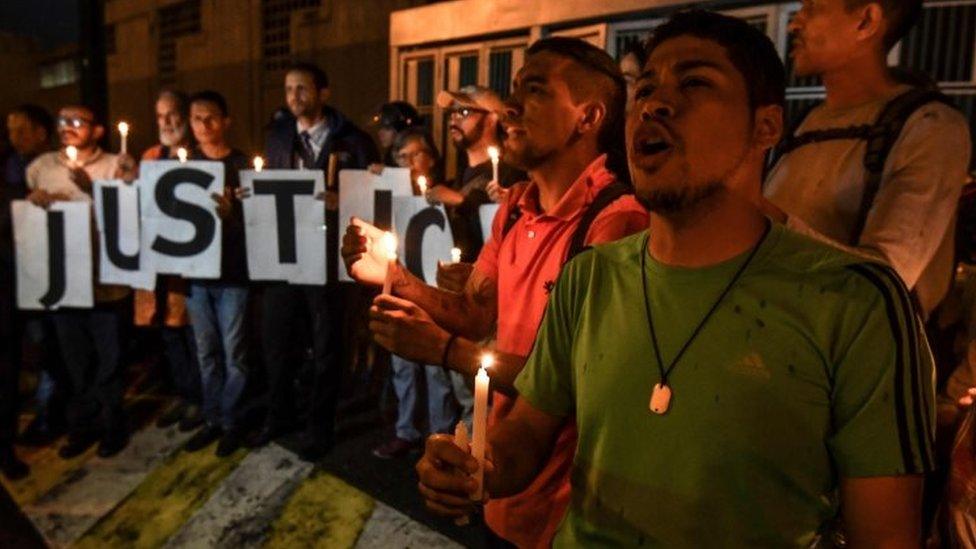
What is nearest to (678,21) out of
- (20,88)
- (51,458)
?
(51,458)

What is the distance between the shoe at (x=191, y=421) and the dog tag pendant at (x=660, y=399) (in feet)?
18.8

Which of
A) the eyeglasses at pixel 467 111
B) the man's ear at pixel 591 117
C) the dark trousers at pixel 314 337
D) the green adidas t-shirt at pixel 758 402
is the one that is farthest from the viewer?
the dark trousers at pixel 314 337

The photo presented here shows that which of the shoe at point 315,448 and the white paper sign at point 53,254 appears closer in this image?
the shoe at point 315,448

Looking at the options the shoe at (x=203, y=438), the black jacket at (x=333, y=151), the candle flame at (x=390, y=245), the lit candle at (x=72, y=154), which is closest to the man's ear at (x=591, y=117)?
the candle flame at (x=390, y=245)

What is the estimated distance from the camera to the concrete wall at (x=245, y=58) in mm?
9969

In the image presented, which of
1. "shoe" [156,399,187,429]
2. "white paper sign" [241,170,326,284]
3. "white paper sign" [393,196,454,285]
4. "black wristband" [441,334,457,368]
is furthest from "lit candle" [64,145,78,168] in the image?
"black wristband" [441,334,457,368]

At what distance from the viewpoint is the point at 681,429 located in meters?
1.45

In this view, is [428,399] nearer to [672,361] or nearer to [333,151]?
[333,151]

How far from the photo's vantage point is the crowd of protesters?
4.47ft

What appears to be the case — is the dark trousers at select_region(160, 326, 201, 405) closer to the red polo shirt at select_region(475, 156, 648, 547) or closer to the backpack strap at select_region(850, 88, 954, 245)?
the red polo shirt at select_region(475, 156, 648, 547)

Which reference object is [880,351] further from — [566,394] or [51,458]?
[51,458]

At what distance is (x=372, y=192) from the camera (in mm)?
5195

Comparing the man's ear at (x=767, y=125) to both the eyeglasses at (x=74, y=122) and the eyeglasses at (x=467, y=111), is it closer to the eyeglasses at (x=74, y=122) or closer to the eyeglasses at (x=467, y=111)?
the eyeglasses at (x=467, y=111)

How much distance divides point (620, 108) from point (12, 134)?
6.09 metres
